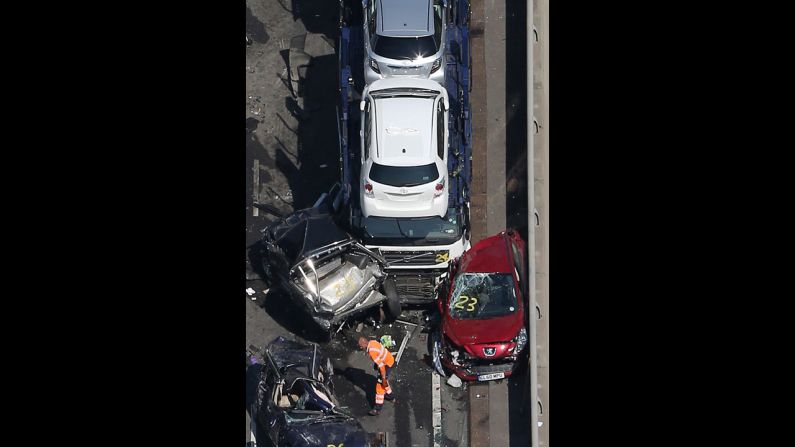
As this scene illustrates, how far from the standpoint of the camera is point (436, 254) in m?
Answer: 19.6

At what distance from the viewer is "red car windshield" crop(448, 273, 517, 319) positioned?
63.4ft

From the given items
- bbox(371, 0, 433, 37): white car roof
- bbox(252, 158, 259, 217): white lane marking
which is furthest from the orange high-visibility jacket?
bbox(371, 0, 433, 37): white car roof

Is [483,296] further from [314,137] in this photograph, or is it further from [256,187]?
[256,187]

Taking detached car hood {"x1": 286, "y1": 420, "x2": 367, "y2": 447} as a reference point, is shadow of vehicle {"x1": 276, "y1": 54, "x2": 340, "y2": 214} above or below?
above

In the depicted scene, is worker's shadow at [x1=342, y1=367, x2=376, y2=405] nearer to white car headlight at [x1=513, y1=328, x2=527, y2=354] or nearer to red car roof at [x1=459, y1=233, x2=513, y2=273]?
red car roof at [x1=459, y1=233, x2=513, y2=273]

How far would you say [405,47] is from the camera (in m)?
20.2

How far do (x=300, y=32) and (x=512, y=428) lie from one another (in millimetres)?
8950

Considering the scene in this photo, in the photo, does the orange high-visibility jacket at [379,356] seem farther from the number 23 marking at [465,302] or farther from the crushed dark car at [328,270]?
the number 23 marking at [465,302]

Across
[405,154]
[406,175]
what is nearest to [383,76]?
[405,154]

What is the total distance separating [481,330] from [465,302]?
616mm

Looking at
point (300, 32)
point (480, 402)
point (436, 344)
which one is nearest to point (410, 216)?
point (436, 344)

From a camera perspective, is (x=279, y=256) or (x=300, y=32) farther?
(x=300, y=32)

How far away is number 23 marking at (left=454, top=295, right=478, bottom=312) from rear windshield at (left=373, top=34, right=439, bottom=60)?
4.49 metres

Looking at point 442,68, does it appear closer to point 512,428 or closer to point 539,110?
point 539,110
